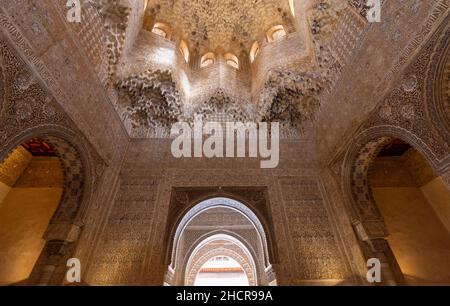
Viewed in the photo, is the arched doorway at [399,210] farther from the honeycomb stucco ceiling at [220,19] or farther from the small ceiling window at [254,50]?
the honeycomb stucco ceiling at [220,19]

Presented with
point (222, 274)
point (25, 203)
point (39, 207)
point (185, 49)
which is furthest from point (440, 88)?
point (222, 274)

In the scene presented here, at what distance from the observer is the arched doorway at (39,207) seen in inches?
169

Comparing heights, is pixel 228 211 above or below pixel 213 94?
below

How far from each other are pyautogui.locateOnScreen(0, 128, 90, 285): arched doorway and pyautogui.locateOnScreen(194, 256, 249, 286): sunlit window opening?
36.8 ft

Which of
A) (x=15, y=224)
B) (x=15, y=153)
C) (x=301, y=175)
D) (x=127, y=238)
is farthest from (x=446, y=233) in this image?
(x=15, y=153)

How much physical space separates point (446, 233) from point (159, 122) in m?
7.87

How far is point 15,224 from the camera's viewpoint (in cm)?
537

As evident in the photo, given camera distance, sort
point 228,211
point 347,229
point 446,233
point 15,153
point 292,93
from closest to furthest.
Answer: point 347,229 → point 446,233 → point 15,153 → point 292,93 → point 228,211

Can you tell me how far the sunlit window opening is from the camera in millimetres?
14602

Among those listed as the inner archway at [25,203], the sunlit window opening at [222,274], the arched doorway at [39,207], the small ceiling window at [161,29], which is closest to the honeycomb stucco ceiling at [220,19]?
the small ceiling window at [161,29]

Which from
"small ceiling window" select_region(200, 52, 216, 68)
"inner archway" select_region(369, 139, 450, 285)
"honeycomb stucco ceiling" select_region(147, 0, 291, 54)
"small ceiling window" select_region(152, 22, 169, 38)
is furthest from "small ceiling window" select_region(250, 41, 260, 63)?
"inner archway" select_region(369, 139, 450, 285)

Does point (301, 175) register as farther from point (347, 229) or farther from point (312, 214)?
point (347, 229)

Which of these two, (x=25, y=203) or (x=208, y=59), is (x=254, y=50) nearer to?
(x=208, y=59)
